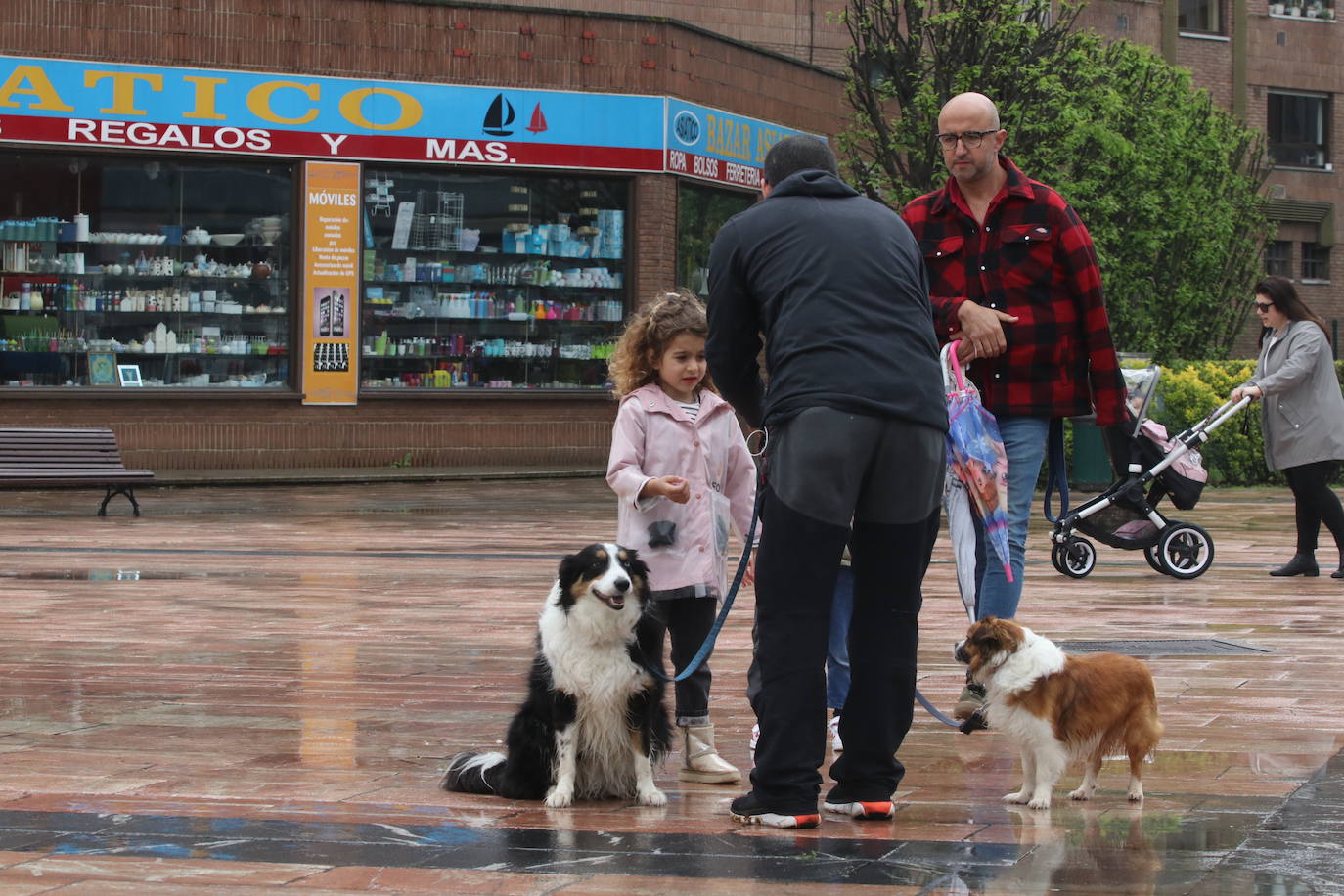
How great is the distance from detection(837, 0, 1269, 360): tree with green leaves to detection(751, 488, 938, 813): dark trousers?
18.9 m

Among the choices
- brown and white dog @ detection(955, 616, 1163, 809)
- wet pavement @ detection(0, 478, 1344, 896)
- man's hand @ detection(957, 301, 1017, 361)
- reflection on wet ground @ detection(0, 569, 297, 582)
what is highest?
man's hand @ detection(957, 301, 1017, 361)

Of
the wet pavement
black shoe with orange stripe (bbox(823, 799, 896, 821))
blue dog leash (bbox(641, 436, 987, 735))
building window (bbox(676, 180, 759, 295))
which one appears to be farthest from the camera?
building window (bbox(676, 180, 759, 295))

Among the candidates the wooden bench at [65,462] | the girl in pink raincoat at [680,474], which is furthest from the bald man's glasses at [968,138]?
the wooden bench at [65,462]

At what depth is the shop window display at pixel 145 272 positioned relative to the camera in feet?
77.5

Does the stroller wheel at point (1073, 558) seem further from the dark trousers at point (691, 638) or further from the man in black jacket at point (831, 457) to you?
the man in black jacket at point (831, 457)

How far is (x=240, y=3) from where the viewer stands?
78.8 ft

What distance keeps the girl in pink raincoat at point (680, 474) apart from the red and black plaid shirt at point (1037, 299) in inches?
41.1

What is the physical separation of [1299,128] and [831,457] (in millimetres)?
43696

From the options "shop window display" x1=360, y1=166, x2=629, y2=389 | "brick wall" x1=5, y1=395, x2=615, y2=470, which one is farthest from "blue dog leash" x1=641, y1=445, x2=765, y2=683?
"shop window display" x1=360, y1=166, x2=629, y2=389

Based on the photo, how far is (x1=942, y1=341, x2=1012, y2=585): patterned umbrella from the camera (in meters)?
6.38

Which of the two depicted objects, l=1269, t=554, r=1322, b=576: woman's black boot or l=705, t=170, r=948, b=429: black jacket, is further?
l=1269, t=554, r=1322, b=576: woman's black boot

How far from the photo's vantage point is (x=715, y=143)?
27203mm

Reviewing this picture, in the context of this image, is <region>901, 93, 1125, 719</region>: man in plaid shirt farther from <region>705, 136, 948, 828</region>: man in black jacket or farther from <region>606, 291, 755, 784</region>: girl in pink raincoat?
<region>705, 136, 948, 828</region>: man in black jacket

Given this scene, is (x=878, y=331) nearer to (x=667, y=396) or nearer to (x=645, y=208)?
(x=667, y=396)
